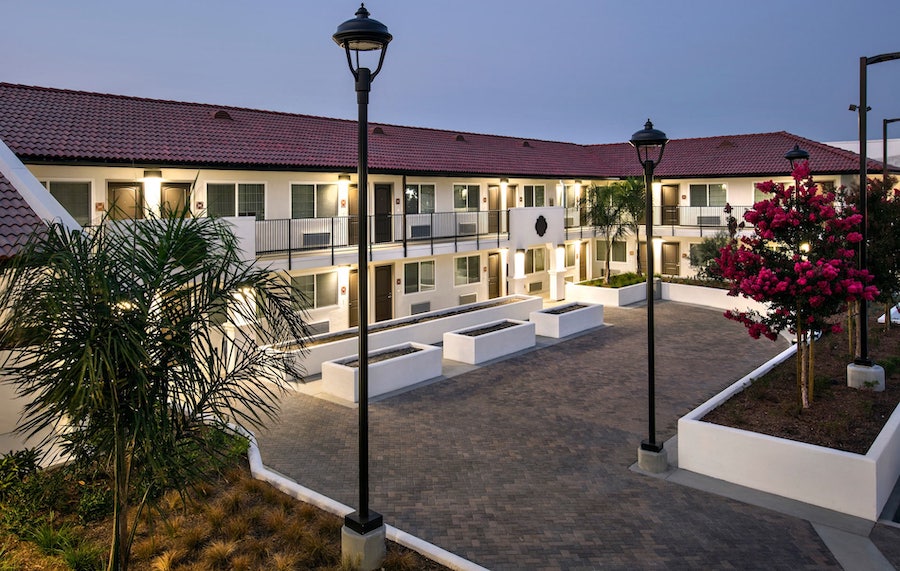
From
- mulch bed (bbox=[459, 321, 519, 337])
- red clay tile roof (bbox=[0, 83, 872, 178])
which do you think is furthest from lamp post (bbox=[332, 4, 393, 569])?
red clay tile roof (bbox=[0, 83, 872, 178])

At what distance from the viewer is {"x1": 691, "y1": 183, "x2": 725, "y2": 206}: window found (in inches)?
1266

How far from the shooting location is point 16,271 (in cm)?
591

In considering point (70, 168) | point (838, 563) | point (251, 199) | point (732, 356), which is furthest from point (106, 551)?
point (732, 356)

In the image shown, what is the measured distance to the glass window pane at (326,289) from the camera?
2239cm

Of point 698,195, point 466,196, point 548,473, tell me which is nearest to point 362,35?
point 548,473

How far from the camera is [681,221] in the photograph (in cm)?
3222

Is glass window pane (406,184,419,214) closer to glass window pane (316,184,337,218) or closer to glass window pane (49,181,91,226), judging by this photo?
glass window pane (316,184,337,218)

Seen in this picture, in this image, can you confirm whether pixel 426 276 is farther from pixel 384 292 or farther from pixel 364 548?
pixel 364 548

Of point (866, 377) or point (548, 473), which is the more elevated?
point (866, 377)

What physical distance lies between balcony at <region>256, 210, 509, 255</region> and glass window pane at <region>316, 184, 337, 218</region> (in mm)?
931

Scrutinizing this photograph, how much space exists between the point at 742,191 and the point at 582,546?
2724cm

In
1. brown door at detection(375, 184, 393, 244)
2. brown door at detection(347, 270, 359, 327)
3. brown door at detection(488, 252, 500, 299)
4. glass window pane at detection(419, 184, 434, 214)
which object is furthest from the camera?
brown door at detection(488, 252, 500, 299)

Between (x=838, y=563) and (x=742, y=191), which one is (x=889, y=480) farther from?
(x=742, y=191)

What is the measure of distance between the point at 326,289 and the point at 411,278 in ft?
13.2
